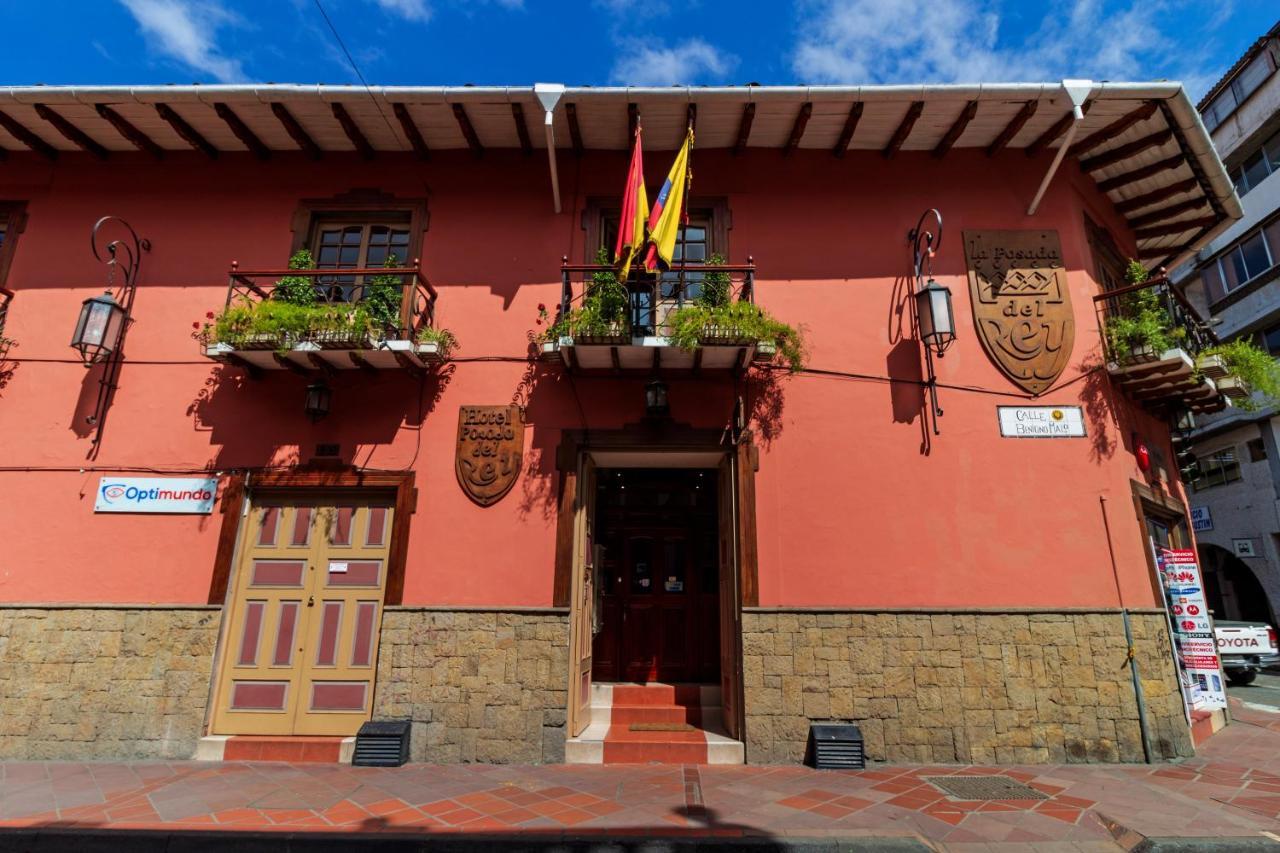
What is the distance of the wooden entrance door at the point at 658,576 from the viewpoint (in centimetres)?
843

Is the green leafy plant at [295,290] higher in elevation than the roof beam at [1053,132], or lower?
lower

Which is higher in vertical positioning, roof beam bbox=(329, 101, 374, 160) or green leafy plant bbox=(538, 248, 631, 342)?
roof beam bbox=(329, 101, 374, 160)

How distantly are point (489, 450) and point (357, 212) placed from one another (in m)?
3.61

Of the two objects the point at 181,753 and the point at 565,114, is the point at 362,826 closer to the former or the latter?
the point at 181,753

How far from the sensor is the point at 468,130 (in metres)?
7.43

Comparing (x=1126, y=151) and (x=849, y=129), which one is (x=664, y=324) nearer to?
(x=849, y=129)

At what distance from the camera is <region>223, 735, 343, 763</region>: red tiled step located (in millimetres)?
6160

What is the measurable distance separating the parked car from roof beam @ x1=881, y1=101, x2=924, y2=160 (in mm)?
10594

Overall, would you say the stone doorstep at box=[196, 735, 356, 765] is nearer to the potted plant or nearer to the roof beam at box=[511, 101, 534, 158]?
the potted plant

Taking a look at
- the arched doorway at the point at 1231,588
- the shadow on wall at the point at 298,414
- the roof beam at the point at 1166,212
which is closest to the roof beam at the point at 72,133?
the shadow on wall at the point at 298,414

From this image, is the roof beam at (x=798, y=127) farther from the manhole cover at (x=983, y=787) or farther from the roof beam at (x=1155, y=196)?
the manhole cover at (x=983, y=787)

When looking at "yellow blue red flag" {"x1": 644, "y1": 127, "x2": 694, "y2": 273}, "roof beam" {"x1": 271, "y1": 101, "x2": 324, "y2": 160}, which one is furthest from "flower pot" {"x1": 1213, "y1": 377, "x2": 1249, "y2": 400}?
"roof beam" {"x1": 271, "y1": 101, "x2": 324, "y2": 160}

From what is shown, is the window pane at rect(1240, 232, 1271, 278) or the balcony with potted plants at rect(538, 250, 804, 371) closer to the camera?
the balcony with potted plants at rect(538, 250, 804, 371)

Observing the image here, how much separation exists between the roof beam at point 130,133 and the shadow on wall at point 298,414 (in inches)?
127
